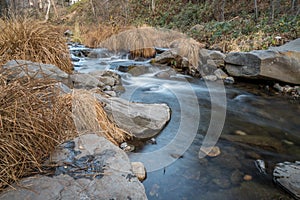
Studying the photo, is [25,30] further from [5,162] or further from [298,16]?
[298,16]

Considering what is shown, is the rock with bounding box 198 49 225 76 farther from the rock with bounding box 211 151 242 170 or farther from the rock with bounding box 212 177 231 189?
the rock with bounding box 212 177 231 189

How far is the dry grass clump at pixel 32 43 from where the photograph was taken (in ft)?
12.3

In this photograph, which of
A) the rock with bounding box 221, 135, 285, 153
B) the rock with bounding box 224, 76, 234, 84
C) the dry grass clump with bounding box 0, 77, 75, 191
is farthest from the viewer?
the rock with bounding box 224, 76, 234, 84

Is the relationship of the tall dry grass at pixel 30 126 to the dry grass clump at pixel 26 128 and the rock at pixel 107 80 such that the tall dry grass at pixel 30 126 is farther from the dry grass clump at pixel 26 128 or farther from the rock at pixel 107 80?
the rock at pixel 107 80

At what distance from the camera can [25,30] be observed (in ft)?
12.9

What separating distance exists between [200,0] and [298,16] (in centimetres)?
785

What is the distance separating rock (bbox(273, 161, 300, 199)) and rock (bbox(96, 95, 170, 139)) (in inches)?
54.2

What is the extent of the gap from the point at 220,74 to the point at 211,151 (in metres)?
3.42

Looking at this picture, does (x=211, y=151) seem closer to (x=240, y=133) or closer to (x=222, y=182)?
(x=222, y=182)

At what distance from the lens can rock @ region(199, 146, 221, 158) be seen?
248cm

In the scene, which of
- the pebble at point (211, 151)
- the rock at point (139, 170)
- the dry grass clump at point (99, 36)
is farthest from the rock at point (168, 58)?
the rock at point (139, 170)

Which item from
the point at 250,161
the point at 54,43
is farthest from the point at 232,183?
the point at 54,43

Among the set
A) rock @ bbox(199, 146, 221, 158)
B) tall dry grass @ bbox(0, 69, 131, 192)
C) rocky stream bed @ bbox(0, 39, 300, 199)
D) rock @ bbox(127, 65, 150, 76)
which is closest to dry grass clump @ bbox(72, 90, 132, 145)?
tall dry grass @ bbox(0, 69, 131, 192)

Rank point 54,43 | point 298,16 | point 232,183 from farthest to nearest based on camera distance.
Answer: point 298,16 → point 54,43 → point 232,183
